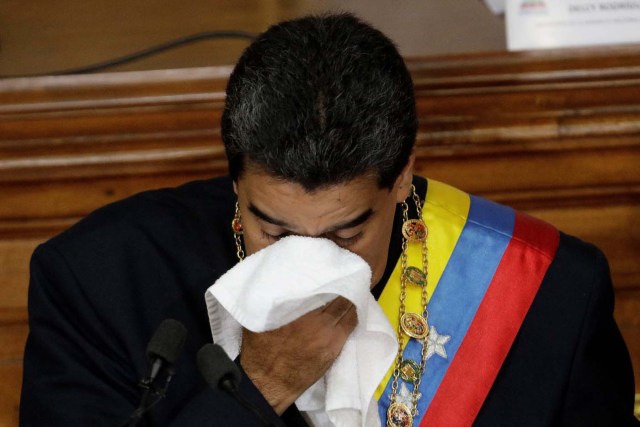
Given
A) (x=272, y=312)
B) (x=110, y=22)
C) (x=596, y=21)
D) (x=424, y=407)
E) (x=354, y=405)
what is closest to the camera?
(x=272, y=312)

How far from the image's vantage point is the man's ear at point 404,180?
1.50 meters

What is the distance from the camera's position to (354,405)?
1.53m

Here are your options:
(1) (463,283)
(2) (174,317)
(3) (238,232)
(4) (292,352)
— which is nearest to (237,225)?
(3) (238,232)

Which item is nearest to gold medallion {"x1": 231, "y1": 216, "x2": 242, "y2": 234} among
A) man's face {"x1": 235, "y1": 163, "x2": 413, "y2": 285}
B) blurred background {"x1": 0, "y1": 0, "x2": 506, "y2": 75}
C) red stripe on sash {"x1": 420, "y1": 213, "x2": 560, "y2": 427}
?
man's face {"x1": 235, "y1": 163, "x2": 413, "y2": 285}

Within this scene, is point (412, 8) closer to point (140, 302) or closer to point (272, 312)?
point (140, 302)

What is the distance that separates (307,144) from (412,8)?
3.84 ft

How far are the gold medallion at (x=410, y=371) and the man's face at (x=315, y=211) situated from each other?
0.26 m

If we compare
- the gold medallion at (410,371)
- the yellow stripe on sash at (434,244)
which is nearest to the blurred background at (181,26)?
the yellow stripe on sash at (434,244)

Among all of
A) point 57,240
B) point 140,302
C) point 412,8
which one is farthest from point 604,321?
point 412,8

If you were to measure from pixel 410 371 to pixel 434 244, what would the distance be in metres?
0.21

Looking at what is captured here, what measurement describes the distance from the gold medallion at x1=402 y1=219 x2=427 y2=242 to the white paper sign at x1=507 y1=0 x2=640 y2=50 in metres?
0.52

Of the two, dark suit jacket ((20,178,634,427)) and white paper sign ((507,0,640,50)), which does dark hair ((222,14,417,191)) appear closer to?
dark suit jacket ((20,178,634,427))

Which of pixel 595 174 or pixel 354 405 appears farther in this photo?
pixel 595 174

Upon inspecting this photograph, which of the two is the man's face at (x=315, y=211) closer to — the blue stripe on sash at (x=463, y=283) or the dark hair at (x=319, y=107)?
the dark hair at (x=319, y=107)
